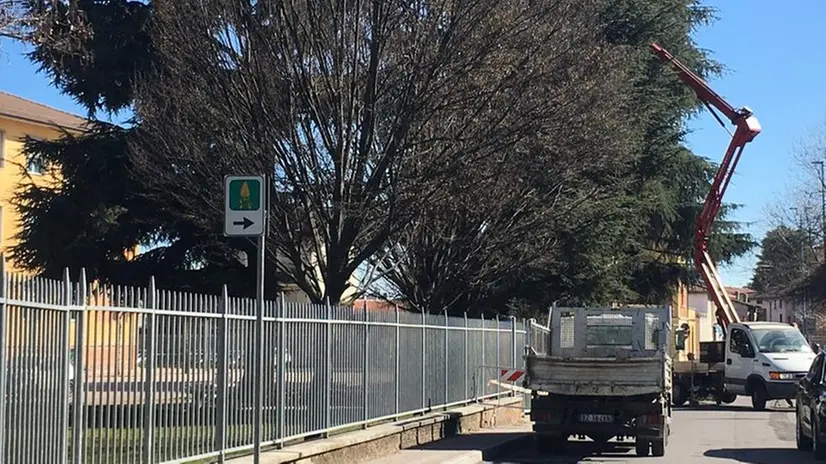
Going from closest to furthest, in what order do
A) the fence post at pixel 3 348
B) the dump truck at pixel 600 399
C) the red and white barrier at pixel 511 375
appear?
the fence post at pixel 3 348, the dump truck at pixel 600 399, the red and white barrier at pixel 511 375

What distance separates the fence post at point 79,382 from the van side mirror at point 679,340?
18.3 meters

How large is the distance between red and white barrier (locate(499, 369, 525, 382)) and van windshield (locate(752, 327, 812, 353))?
998 cm

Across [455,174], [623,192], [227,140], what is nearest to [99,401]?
[227,140]

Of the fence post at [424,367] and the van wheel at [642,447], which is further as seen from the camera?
the fence post at [424,367]

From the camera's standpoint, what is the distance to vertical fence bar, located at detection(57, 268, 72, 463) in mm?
8516

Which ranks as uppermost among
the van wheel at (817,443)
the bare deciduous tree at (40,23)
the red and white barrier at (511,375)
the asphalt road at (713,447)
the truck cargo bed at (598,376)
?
the bare deciduous tree at (40,23)

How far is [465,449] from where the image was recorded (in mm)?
16828

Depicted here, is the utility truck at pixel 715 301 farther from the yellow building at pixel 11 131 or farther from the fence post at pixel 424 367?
the yellow building at pixel 11 131

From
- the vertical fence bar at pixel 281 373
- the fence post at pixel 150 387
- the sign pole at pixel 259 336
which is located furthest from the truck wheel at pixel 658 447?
the fence post at pixel 150 387

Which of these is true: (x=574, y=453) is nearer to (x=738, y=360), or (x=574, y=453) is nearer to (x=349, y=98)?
(x=349, y=98)

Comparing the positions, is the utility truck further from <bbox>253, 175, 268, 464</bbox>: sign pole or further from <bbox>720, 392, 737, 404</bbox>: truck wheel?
<bbox>253, 175, 268, 464</bbox>: sign pole

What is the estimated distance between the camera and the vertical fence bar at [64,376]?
8516 mm

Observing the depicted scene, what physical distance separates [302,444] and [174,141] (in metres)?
7.39

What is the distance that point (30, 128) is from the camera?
47.2m
